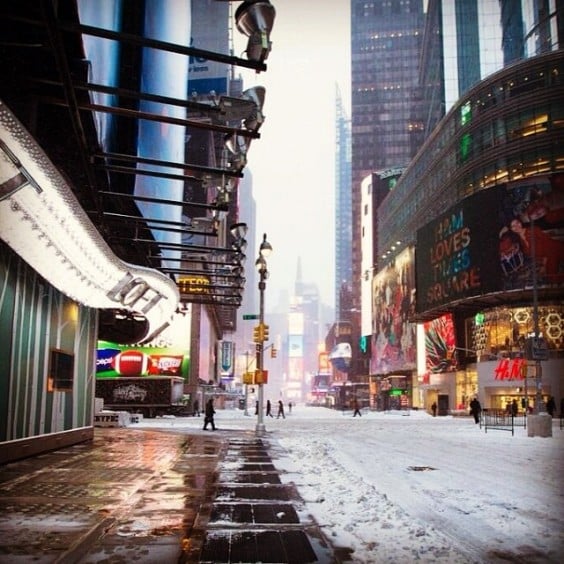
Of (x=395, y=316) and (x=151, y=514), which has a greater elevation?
(x=395, y=316)

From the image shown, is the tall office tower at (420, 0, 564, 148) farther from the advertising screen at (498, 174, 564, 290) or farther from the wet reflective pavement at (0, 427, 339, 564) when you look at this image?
the wet reflective pavement at (0, 427, 339, 564)

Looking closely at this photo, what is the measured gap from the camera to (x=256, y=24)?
643 cm

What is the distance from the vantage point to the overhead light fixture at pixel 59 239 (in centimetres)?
675

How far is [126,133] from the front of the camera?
16.3 m

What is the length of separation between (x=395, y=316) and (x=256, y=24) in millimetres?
94328

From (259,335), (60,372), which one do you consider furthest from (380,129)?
(60,372)

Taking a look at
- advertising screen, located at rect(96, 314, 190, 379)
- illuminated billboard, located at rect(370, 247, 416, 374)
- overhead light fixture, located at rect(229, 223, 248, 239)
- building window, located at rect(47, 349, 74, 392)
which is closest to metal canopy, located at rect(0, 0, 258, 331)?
overhead light fixture, located at rect(229, 223, 248, 239)

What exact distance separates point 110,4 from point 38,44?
696 cm

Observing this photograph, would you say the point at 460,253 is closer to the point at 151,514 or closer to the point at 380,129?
the point at 151,514

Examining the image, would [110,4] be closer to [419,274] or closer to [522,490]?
[522,490]

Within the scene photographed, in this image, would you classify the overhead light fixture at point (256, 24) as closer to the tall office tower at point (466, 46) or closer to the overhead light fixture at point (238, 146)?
the overhead light fixture at point (238, 146)

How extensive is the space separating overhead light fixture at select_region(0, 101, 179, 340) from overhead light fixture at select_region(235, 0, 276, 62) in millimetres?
2436

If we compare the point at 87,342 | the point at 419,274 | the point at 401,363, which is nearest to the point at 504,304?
the point at 419,274

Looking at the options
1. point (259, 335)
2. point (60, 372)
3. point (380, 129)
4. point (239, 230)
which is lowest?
point (60, 372)
